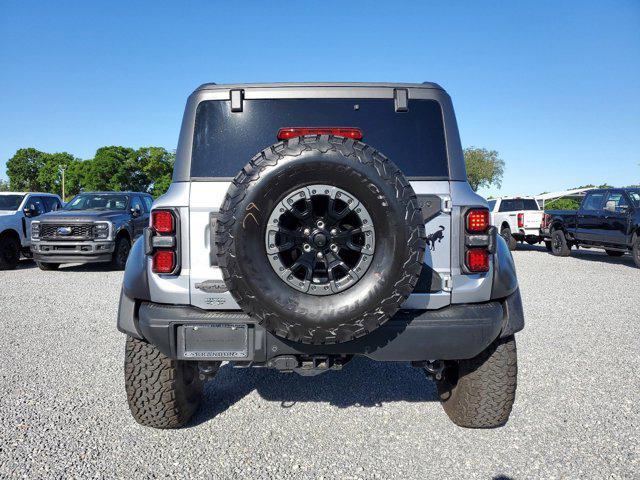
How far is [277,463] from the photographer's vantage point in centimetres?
242

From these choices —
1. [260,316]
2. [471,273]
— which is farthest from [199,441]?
[471,273]

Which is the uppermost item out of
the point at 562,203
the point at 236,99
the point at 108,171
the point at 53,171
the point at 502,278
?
the point at 53,171

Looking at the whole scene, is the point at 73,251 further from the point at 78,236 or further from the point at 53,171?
the point at 53,171

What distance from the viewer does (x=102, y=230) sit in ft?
31.3

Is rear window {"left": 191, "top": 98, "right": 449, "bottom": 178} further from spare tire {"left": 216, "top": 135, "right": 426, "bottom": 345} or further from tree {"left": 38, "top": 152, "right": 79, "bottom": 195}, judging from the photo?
tree {"left": 38, "top": 152, "right": 79, "bottom": 195}

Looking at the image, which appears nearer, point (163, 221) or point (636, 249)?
point (163, 221)

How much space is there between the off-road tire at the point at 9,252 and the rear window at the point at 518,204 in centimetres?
1565

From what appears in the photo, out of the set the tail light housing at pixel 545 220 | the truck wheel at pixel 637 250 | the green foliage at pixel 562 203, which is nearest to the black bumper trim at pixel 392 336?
the truck wheel at pixel 637 250

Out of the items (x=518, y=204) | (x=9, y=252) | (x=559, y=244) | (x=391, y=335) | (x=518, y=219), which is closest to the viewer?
(x=391, y=335)

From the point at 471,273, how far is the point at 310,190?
39.3 inches

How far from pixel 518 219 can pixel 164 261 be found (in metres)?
15.2

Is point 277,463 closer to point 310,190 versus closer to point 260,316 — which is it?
point 260,316

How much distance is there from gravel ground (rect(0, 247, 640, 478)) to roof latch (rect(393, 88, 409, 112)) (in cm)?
195

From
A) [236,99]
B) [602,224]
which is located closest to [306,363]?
[236,99]
